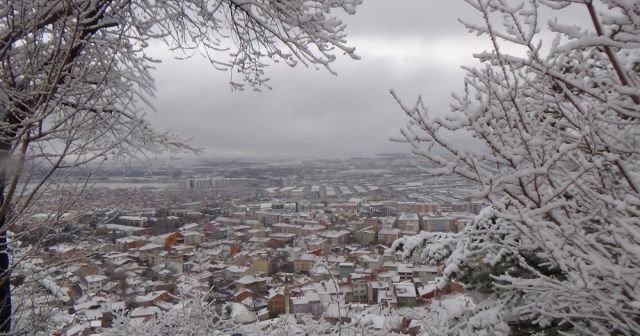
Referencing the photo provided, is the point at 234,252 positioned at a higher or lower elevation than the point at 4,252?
lower

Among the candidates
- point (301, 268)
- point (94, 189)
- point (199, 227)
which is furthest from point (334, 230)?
point (94, 189)

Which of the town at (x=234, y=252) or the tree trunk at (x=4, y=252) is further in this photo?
the town at (x=234, y=252)

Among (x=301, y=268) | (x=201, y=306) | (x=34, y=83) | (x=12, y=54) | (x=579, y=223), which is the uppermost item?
(x=12, y=54)

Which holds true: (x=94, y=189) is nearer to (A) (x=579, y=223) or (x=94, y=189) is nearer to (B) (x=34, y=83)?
(B) (x=34, y=83)

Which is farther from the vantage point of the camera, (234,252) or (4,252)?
(234,252)

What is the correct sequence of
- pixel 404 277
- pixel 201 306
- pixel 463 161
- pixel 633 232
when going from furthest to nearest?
pixel 404 277
pixel 201 306
pixel 463 161
pixel 633 232

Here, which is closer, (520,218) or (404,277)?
(520,218)

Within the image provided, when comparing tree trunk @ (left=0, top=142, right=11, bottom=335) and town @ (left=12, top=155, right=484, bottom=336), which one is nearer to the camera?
A: tree trunk @ (left=0, top=142, right=11, bottom=335)

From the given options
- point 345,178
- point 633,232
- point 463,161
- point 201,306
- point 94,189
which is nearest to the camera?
point 633,232
